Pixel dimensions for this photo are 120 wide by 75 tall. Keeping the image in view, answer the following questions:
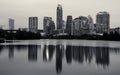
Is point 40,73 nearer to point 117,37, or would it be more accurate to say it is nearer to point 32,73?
point 32,73

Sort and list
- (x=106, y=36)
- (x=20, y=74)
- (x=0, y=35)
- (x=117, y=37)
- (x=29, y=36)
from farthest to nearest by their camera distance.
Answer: (x=29, y=36)
(x=106, y=36)
(x=117, y=37)
(x=0, y=35)
(x=20, y=74)

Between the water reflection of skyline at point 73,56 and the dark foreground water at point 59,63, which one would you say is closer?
the dark foreground water at point 59,63

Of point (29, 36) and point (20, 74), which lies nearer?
point (20, 74)

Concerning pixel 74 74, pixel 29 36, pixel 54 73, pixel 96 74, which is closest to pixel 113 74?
pixel 96 74

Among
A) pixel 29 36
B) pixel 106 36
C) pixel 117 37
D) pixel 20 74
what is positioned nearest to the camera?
pixel 20 74

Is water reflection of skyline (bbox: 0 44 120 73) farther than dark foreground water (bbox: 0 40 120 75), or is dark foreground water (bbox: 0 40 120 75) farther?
water reflection of skyline (bbox: 0 44 120 73)

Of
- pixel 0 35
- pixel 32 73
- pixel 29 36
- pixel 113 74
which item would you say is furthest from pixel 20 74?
pixel 29 36

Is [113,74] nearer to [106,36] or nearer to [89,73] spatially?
[89,73]

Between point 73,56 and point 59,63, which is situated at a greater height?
point 59,63

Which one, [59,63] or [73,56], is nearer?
[59,63]

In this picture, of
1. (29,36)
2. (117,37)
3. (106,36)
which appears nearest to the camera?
(117,37)
